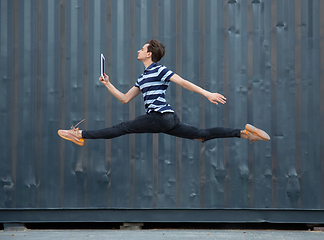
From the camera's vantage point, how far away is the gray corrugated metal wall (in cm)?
569

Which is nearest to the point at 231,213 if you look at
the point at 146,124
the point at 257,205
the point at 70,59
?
the point at 257,205

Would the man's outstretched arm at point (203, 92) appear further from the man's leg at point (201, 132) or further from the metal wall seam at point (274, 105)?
the metal wall seam at point (274, 105)

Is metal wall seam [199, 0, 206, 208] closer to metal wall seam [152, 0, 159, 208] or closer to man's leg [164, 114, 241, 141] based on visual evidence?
metal wall seam [152, 0, 159, 208]

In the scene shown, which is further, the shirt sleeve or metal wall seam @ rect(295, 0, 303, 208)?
metal wall seam @ rect(295, 0, 303, 208)

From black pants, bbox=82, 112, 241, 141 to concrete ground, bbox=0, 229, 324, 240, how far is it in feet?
6.61

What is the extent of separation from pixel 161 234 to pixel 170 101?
205 centimetres

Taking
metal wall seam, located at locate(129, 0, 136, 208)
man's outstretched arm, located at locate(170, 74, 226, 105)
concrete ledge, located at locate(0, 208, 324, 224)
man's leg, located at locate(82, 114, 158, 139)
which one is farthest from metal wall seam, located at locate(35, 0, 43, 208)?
man's outstretched arm, located at locate(170, 74, 226, 105)

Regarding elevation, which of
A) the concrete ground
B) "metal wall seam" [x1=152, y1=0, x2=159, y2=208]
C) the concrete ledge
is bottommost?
the concrete ground

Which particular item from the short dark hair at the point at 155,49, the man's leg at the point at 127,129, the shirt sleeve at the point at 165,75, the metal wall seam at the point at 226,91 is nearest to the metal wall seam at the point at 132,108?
the metal wall seam at the point at 226,91

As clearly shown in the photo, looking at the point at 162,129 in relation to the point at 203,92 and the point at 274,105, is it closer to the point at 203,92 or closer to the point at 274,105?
the point at 203,92

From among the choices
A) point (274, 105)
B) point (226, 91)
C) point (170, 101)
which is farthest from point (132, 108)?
point (274, 105)

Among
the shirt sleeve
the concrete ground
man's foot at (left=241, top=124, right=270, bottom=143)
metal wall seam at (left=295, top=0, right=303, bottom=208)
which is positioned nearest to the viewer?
the shirt sleeve

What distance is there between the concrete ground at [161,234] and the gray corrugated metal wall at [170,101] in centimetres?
40

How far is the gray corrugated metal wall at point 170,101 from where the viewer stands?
5.69 metres
